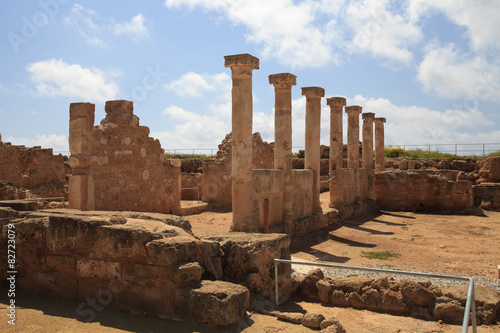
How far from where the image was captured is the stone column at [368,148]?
60.4ft

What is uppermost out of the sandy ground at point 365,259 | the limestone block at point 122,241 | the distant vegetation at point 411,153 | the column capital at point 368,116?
the column capital at point 368,116

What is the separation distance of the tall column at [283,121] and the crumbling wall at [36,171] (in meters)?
9.00

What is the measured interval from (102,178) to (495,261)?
911 cm

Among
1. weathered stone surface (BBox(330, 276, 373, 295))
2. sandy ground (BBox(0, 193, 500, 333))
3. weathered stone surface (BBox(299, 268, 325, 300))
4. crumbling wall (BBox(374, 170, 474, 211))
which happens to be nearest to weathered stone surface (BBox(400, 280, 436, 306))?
sandy ground (BBox(0, 193, 500, 333))

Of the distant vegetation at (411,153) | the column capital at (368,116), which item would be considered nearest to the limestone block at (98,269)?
the column capital at (368,116)

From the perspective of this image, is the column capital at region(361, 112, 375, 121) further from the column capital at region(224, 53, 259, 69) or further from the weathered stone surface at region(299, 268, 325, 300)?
the weathered stone surface at region(299, 268, 325, 300)

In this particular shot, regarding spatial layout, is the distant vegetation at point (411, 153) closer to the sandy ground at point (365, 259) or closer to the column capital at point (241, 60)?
the sandy ground at point (365, 259)

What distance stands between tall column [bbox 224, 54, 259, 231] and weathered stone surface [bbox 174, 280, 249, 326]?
5185mm

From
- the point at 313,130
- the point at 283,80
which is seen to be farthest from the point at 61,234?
the point at 313,130

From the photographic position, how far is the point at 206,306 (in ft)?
13.2

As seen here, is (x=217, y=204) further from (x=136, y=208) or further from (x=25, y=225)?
(x=25, y=225)

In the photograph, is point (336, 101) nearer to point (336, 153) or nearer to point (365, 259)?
point (336, 153)

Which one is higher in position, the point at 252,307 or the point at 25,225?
the point at 25,225

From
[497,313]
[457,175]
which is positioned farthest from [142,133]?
[457,175]
